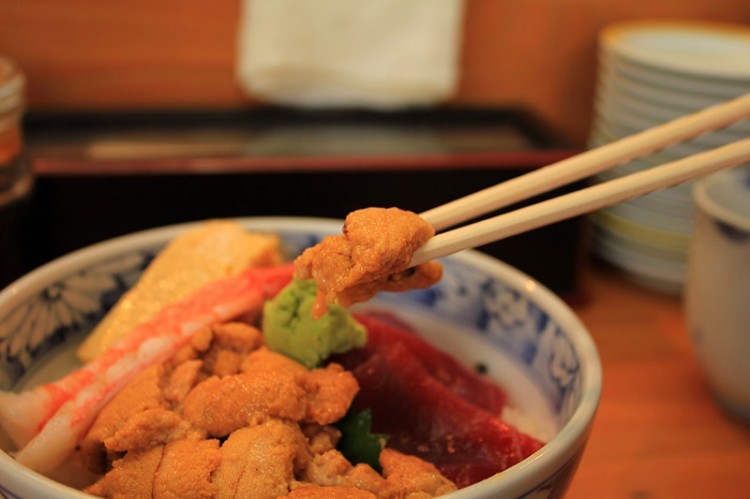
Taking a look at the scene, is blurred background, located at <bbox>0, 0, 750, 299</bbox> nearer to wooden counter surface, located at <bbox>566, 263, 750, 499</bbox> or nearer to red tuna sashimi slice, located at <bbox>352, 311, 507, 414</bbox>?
wooden counter surface, located at <bbox>566, 263, 750, 499</bbox>

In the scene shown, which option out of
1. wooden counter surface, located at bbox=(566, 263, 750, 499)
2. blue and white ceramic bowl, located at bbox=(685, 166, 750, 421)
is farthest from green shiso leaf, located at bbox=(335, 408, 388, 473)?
blue and white ceramic bowl, located at bbox=(685, 166, 750, 421)

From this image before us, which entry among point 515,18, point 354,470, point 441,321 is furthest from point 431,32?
point 354,470

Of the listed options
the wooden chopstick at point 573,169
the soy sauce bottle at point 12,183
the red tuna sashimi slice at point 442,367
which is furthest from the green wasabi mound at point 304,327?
the soy sauce bottle at point 12,183

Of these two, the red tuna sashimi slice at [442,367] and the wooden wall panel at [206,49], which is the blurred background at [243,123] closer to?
the wooden wall panel at [206,49]

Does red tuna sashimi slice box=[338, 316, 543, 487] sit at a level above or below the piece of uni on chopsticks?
below

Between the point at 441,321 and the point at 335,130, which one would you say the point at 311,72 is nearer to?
the point at 335,130

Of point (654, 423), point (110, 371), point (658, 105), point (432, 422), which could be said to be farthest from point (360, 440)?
point (658, 105)
